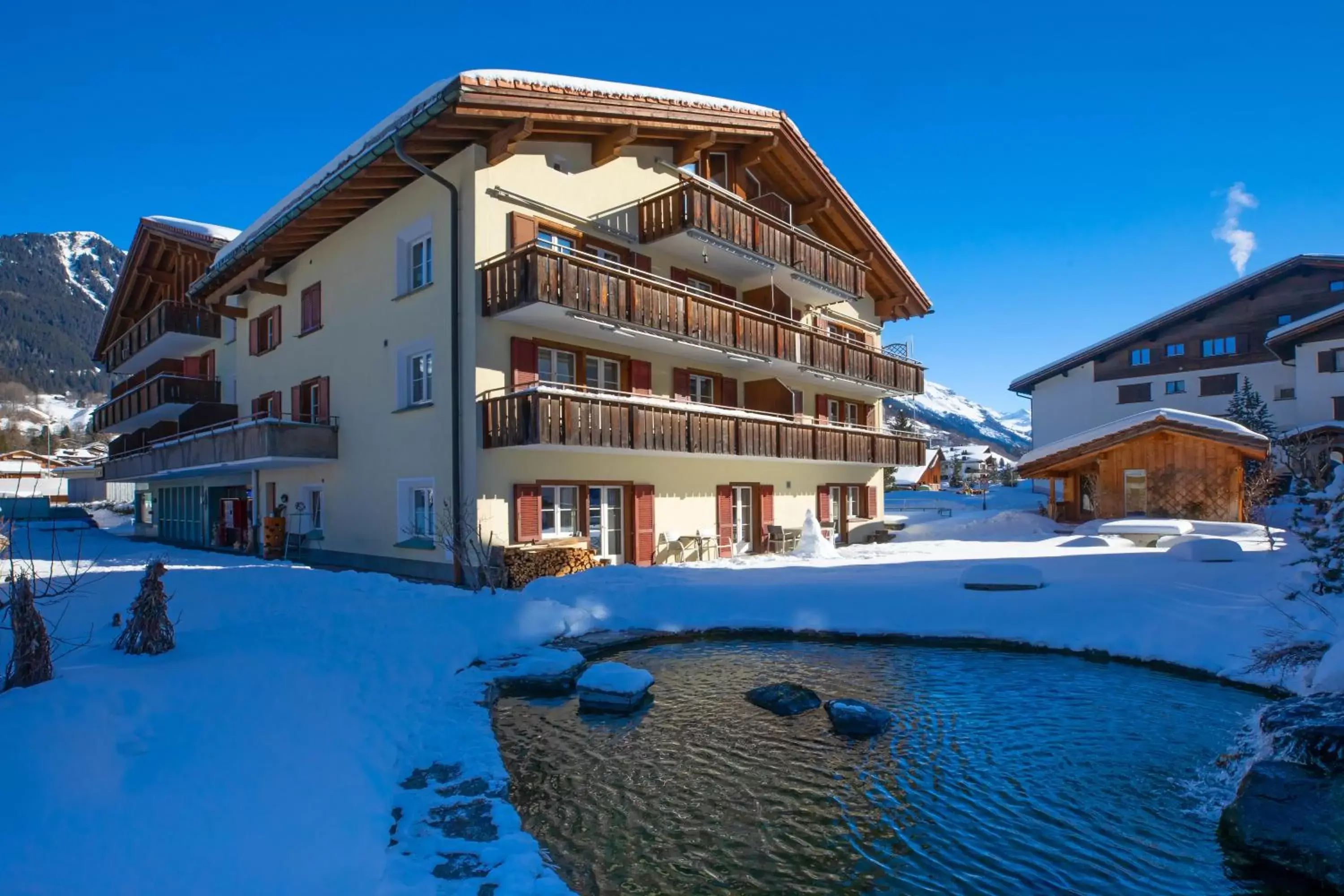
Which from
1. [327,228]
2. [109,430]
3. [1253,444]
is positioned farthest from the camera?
[109,430]

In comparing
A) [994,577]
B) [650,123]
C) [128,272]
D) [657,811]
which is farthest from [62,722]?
[128,272]

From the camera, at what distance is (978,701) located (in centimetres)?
848

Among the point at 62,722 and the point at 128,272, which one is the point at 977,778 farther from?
the point at 128,272

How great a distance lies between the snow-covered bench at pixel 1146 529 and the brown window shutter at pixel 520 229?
1874cm

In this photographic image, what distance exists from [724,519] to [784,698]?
41.1 ft

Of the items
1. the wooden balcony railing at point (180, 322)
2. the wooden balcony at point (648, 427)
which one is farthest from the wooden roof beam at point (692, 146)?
the wooden balcony railing at point (180, 322)

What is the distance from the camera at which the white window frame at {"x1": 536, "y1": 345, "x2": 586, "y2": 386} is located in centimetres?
1636

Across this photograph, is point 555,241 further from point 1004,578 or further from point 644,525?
point 1004,578

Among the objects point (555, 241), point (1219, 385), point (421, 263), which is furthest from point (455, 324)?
point (1219, 385)

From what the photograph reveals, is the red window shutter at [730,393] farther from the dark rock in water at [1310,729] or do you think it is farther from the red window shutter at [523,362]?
the dark rock in water at [1310,729]

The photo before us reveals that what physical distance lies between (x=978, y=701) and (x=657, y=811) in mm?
4510

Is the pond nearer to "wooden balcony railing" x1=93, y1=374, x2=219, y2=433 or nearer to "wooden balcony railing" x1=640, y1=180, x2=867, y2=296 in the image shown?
"wooden balcony railing" x1=640, y1=180, x2=867, y2=296

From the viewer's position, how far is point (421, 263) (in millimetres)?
17062

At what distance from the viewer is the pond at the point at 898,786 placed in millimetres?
5000
